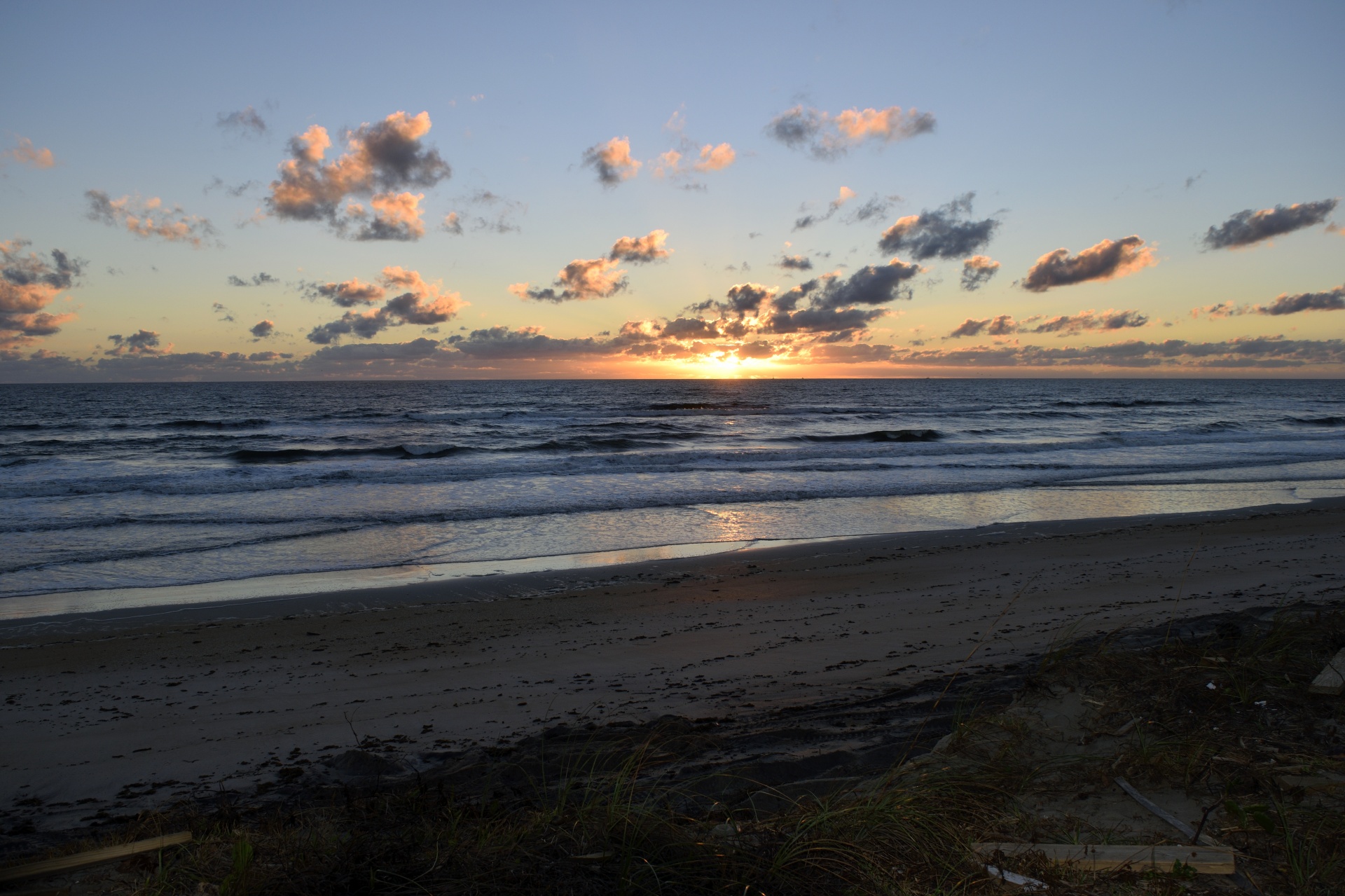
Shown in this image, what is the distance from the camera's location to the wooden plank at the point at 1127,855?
8.41ft

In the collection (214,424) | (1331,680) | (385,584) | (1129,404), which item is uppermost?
(214,424)

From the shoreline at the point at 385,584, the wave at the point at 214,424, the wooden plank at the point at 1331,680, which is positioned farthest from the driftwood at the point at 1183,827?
the wave at the point at 214,424

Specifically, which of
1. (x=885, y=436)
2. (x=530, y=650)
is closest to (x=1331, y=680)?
(x=530, y=650)

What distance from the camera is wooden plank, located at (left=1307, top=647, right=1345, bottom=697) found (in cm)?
395

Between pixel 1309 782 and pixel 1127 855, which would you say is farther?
pixel 1309 782

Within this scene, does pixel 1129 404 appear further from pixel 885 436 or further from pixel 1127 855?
pixel 1127 855

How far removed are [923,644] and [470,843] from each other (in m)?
4.70

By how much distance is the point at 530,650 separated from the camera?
21.2ft

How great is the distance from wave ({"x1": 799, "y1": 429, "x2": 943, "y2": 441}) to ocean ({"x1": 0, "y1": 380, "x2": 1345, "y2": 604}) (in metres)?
0.22

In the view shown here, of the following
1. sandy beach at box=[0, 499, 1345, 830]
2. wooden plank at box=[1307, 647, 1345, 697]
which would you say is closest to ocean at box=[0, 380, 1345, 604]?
sandy beach at box=[0, 499, 1345, 830]

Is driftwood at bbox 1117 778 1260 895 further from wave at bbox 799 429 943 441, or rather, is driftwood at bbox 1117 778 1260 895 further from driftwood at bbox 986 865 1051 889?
wave at bbox 799 429 943 441

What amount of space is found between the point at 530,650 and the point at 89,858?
A: 3777 mm

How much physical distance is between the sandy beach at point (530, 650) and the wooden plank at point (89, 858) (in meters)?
1.00

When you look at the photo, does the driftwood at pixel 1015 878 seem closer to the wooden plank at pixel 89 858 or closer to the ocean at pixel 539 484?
the wooden plank at pixel 89 858
